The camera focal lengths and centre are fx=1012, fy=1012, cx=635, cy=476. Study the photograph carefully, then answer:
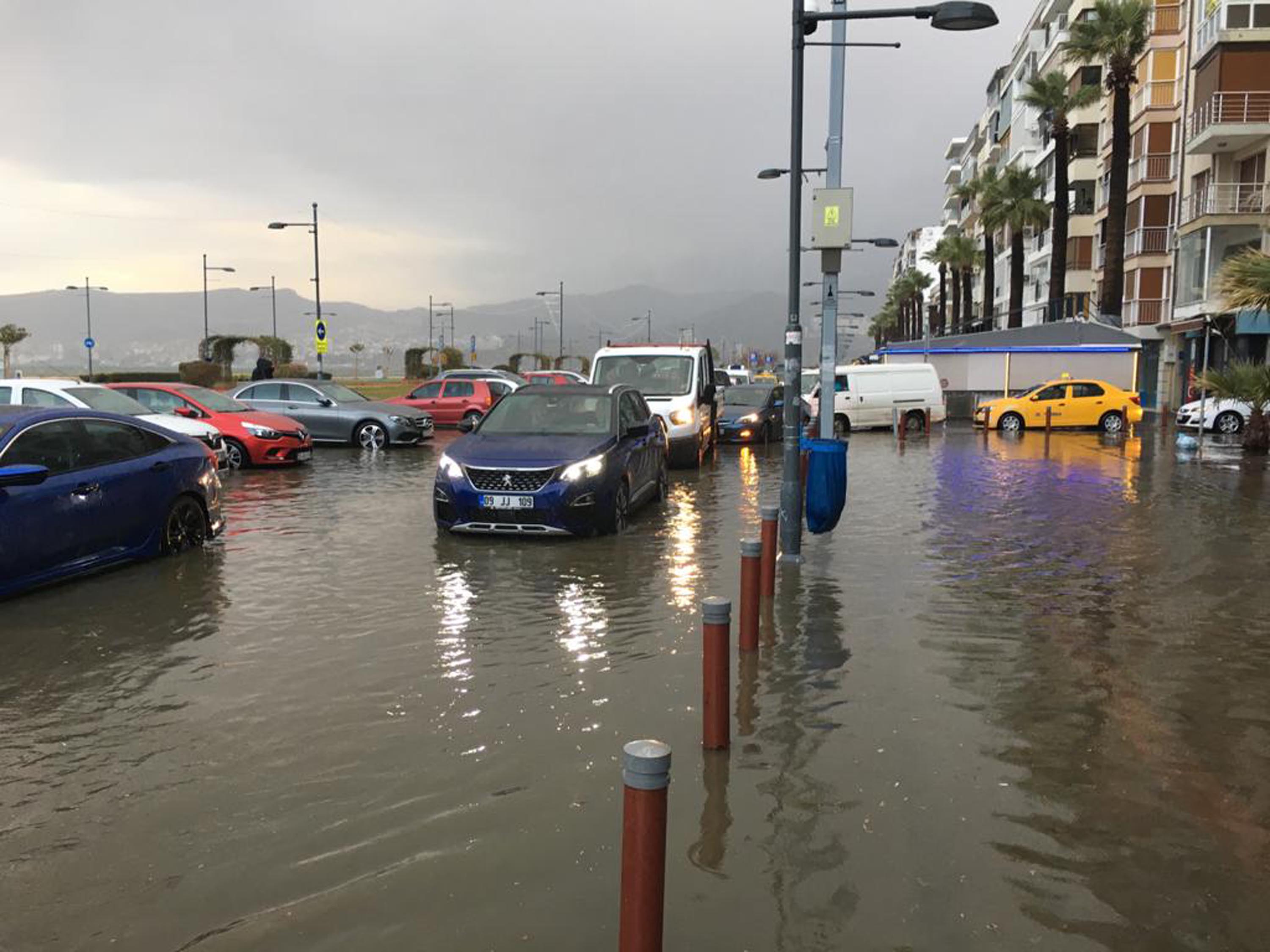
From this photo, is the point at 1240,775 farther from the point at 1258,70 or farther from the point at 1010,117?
the point at 1010,117

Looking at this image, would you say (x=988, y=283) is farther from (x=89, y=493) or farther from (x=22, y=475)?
(x=22, y=475)

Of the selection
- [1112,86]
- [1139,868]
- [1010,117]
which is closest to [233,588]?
[1139,868]

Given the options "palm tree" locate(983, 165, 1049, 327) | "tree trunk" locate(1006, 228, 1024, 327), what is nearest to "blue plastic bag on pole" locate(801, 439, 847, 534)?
"tree trunk" locate(1006, 228, 1024, 327)

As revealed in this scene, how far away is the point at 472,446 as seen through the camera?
10.4 metres

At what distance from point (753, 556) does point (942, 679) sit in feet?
4.20

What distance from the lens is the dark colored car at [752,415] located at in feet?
81.6

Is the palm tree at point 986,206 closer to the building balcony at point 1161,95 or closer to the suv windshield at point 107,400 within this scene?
the building balcony at point 1161,95

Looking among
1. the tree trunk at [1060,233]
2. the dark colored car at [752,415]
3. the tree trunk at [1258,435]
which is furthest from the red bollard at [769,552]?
the tree trunk at [1060,233]

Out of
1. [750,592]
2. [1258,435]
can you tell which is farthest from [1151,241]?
[750,592]

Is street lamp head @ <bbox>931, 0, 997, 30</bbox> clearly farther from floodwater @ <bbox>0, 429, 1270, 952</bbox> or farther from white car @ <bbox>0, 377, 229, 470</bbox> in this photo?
white car @ <bbox>0, 377, 229, 470</bbox>

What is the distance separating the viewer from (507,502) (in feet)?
32.6

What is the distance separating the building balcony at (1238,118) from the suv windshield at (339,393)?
27.9m

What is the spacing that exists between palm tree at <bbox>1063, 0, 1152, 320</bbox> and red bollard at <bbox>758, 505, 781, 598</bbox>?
119 feet

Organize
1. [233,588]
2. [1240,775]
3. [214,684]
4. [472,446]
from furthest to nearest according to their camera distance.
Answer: [472,446]
[233,588]
[214,684]
[1240,775]
